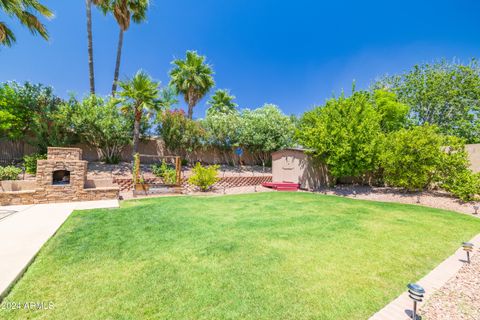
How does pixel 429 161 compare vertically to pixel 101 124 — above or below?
below

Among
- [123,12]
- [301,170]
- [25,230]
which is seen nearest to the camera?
[25,230]

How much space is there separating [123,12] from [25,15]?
28.2 ft

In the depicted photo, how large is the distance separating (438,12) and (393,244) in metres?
16.4

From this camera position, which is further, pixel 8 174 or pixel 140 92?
pixel 140 92

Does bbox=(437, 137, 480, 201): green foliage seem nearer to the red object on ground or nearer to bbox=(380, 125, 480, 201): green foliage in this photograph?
bbox=(380, 125, 480, 201): green foliage

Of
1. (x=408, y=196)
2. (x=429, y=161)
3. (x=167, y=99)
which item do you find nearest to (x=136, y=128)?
(x=167, y=99)

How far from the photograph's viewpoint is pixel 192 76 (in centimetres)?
1908

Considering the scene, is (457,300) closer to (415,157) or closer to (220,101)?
(415,157)

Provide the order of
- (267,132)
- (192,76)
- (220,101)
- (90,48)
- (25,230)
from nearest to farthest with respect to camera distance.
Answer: (25,230), (90,48), (267,132), (192,76), (220,101)

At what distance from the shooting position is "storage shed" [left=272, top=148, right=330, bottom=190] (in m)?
12.9

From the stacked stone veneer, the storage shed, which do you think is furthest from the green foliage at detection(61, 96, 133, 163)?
the storage shed

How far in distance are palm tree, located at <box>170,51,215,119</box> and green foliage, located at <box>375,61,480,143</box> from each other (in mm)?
19181

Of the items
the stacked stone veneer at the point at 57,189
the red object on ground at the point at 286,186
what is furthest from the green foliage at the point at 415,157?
the stacked stone veneer at the point at 57,189

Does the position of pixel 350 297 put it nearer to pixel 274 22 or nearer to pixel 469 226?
pixel 469 226
